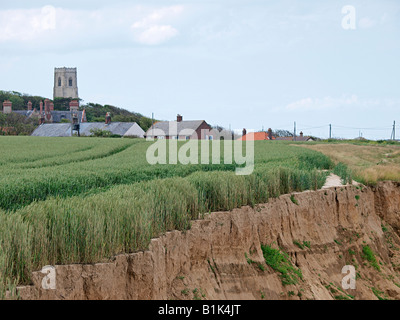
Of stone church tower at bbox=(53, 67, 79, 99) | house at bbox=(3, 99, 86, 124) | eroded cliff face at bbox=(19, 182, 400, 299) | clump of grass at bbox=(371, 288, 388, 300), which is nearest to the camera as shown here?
eroded cliff face at bbox=(19, 182, 400, 299)

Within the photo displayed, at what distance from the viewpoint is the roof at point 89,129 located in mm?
80250

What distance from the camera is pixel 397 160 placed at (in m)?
37.7

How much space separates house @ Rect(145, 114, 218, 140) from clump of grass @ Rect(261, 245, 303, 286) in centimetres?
6266

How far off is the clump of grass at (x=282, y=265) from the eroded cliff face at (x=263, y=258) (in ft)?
0.51

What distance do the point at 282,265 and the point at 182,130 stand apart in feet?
212

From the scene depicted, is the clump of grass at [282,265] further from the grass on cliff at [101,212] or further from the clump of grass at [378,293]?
the clump of grass at [378,293]

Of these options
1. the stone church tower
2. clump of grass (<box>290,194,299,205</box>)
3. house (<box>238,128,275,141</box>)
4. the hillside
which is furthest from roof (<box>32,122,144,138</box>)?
the stone church tower

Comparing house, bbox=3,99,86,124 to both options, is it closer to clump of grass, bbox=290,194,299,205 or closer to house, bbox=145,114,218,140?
house, bbox=145,114,218,140

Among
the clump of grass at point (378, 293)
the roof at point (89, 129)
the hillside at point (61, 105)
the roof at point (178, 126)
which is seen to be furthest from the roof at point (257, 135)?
the clump of grass at point (378, 293)

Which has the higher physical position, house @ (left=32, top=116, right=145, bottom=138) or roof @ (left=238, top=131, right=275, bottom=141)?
house @ (left=32, top=116, right=145, bottom=138)

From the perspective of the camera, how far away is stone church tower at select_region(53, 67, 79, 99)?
6590 inches

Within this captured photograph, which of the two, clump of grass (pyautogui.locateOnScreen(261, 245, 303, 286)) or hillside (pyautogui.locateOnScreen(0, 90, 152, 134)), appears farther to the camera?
hillside (pyautogui.locateOnScreen(0, 90, 152, 134))
